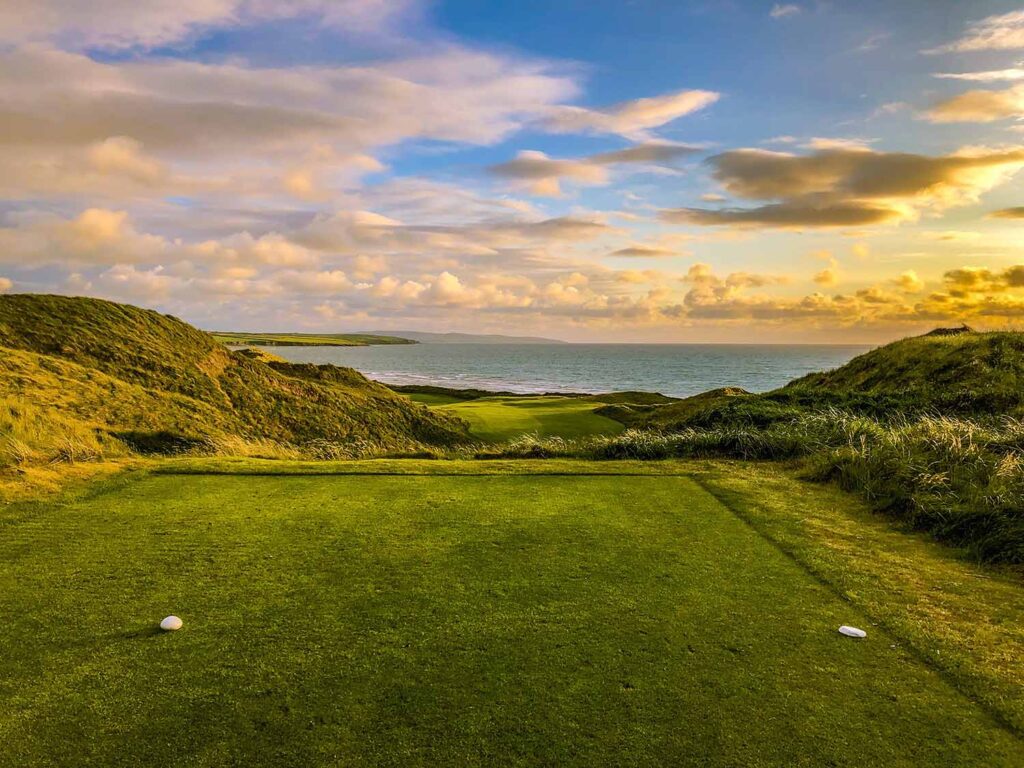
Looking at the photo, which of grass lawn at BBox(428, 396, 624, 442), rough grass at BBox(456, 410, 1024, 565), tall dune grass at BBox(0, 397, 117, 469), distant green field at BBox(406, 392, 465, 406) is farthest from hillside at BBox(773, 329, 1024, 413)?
distant green field at BBox(406, 392, 465, 406)

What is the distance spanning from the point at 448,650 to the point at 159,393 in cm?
→ 1318

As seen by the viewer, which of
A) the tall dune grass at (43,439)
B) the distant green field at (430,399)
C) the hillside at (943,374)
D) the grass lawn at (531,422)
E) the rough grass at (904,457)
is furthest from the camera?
the distant green field at (430,399)

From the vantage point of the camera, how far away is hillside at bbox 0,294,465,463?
1074 cm

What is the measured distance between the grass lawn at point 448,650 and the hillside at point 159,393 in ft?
14.6

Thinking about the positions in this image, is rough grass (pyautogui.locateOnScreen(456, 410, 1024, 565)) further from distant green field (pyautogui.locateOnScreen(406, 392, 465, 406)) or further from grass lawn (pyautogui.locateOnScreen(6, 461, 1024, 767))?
distant green field (pyautogui.locateOnScreen(406, 392, 465, 406))

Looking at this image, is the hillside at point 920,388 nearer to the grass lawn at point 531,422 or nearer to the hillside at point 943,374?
the hillside at point 943,374

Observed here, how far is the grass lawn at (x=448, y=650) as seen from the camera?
2.84 metres

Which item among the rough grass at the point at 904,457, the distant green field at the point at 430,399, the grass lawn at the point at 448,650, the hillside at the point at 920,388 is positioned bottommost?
the distant green field at the point at 430,399

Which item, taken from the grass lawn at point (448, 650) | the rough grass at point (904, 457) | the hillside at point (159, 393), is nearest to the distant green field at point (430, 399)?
the hillside at point (159, 393)

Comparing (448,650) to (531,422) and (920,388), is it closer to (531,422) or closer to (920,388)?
(920,388)

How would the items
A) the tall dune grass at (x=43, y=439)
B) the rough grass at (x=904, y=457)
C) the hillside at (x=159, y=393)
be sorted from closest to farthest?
the rough grass at (x=904, y=457) < the tall dune grass at (x=43, y=439) < the hillside at (x=159, y=393)

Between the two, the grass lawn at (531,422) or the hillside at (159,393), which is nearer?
the hillside at (159,393)

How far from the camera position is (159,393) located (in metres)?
14.1

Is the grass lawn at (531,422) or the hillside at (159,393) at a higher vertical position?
the hillside at (159,393)
